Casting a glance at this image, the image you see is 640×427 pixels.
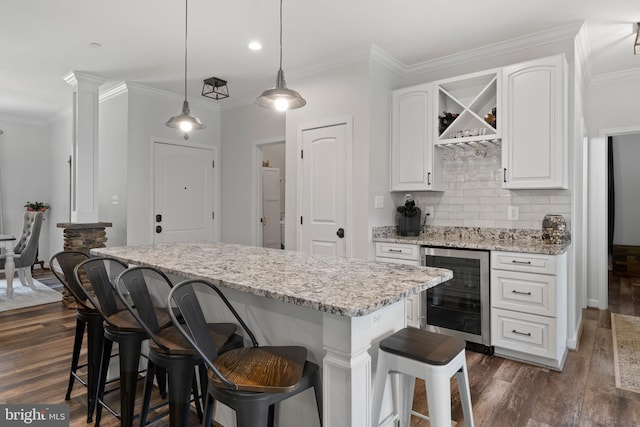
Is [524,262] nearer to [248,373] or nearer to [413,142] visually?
[413,142]

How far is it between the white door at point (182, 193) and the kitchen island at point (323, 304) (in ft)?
9.29

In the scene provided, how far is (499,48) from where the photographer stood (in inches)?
136

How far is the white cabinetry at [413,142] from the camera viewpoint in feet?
12.0

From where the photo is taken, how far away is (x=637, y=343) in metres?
3.33

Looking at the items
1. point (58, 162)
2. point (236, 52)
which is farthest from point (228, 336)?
point (58, 162)

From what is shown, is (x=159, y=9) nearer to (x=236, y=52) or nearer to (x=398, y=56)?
(x=236, y=52)

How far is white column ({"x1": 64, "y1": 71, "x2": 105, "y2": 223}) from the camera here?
167 inches

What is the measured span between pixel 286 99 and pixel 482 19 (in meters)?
1.87

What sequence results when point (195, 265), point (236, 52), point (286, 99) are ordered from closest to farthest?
point (195, 265), point (286, 99), point (236, 52)

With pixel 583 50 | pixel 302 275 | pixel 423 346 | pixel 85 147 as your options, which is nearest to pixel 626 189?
pixel 583 50

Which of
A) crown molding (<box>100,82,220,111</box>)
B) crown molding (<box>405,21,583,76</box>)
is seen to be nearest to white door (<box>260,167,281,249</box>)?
crown molding (<box>100,82,220,111</box>)

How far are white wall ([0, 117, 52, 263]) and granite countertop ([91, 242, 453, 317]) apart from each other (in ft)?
17.9

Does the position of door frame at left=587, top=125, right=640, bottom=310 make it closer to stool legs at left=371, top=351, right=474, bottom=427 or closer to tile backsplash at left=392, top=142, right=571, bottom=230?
tile backsplash at left=392, top=142, right=571, bottom=230

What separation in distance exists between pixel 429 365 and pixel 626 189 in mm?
7495
